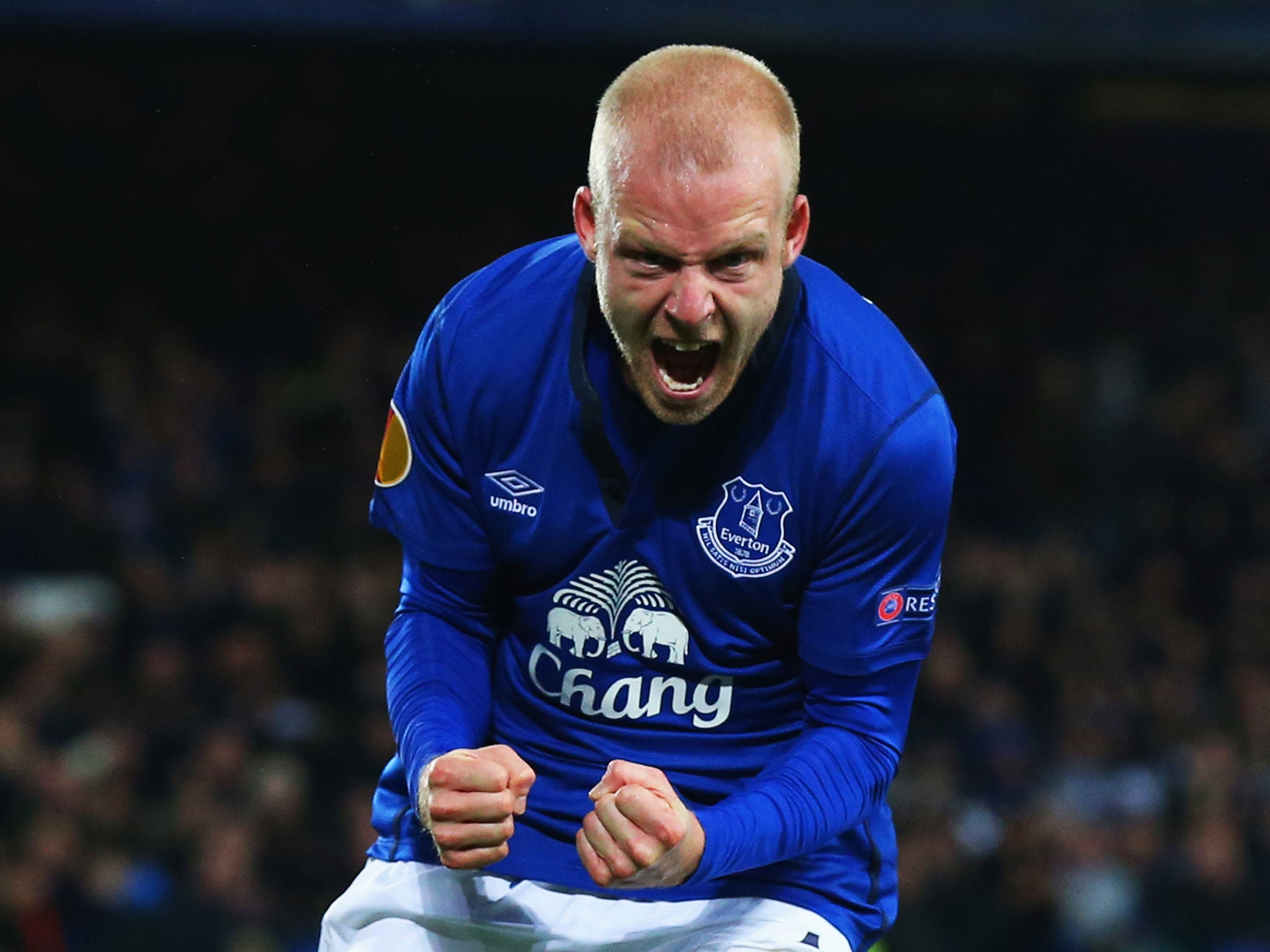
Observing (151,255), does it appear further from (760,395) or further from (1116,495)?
(760,395)

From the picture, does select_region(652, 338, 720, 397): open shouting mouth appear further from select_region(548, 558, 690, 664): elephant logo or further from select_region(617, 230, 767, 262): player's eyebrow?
select_region(548, 558, 690, 664): elephant logo

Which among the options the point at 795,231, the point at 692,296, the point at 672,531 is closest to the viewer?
the point at 692,296

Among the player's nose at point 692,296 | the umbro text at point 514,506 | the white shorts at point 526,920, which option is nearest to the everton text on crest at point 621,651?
the umbro text at point 514,506

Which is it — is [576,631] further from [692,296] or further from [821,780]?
[692,296]

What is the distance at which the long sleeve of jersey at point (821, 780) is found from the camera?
1950mm

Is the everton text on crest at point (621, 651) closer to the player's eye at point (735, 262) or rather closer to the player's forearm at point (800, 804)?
the player's forearm at point (800, 804)

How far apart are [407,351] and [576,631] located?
589 cm

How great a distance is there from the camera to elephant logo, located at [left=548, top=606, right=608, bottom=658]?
84.7 inches

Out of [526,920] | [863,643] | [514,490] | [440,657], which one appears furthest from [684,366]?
[526,920]

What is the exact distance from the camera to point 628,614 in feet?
7.01

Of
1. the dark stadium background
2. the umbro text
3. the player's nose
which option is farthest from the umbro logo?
the dark stadium background

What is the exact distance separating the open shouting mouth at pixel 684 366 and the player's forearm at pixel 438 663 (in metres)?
0.45

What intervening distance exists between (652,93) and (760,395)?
41cm

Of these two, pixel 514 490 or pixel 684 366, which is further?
pixel 514 490
